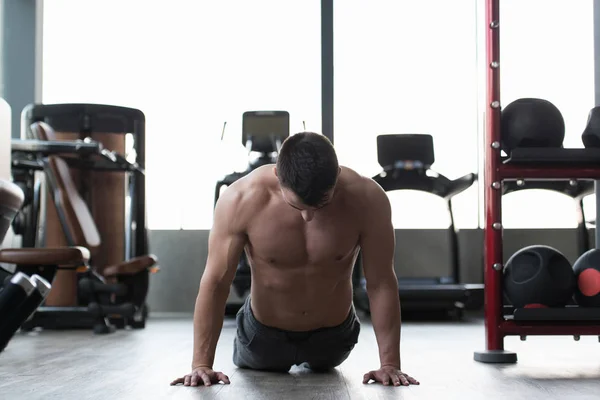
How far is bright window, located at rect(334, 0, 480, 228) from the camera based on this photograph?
6.09 metres

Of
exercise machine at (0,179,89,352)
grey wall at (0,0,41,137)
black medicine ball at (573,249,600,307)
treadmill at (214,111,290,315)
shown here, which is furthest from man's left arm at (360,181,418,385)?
grey wall at (0,0,41,137)

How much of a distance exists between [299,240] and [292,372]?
0.57m

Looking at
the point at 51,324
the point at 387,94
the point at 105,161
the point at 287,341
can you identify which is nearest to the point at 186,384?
the point at 287,341

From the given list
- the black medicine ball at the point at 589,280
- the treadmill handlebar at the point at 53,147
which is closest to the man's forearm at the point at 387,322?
the black medicine ball at the point at 589,280

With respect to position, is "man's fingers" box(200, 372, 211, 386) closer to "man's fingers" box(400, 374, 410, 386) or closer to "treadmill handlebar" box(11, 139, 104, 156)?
"man's fingers" box(400, 374, 410, 386)

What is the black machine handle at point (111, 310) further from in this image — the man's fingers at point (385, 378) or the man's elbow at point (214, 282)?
the man's fingers at point (385, 378)

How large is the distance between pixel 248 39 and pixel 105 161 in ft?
6.26

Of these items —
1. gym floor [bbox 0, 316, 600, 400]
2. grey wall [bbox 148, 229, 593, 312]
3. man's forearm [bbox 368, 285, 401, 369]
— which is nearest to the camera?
gym floor [bbox 0, 316, 600, 400]

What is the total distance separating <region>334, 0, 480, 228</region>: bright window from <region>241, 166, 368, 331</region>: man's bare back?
385 cm

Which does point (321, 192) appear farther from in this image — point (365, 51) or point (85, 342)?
point (365, 51)

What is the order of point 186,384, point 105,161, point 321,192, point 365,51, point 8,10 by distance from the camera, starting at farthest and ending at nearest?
point 365,51
point 8,10
point 105,161
point 186,384
point 321,192

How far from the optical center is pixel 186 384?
6.71 ft

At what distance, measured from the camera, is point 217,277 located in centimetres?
206

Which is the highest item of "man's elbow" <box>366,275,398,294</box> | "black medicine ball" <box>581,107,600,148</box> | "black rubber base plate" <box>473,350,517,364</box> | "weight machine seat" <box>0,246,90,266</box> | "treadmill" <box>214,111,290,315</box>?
"treadmill" <box>214,111,290,315</box>
